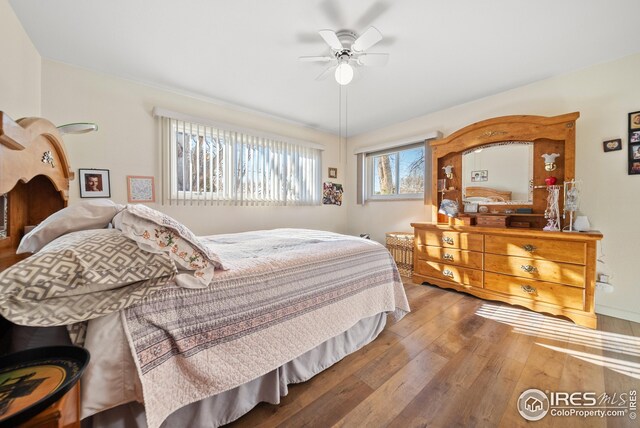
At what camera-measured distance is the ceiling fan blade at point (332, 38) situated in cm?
168

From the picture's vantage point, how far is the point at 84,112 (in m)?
2.30

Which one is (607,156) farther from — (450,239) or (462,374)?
(462,374)

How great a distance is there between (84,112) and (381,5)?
2.82m

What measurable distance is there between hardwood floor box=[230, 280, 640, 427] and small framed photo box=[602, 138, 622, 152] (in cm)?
157

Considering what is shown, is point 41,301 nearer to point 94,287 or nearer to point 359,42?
point 94,287

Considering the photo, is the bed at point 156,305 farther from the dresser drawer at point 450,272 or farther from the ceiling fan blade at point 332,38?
the dresser drawer at point 450,272

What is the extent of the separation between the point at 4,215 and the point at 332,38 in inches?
87.4

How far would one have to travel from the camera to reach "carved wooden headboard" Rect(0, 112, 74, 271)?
91 centimetres

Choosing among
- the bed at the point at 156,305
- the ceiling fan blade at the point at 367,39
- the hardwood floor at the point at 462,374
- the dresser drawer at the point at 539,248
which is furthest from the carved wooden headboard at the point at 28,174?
the dresser drawer at the point at 539,248

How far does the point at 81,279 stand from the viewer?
0.75 meters

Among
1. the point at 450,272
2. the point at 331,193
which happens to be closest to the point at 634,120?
the point at 450,272

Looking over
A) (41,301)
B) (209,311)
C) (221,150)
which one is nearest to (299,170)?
(221,150)

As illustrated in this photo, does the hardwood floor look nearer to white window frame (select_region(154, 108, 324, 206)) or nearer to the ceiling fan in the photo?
the ceiling fan

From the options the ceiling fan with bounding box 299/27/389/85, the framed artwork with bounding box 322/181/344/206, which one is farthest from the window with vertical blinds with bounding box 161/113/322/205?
the ceiling fan with bounding box 299/27/389/85
